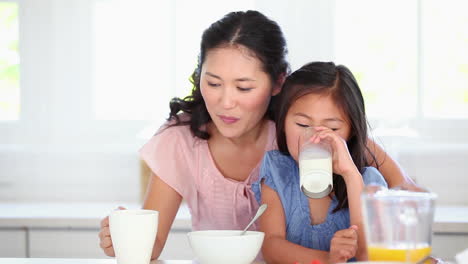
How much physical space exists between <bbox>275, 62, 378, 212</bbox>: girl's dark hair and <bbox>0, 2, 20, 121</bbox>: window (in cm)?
203

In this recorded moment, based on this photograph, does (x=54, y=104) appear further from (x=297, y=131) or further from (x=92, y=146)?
(x=297, y=131)

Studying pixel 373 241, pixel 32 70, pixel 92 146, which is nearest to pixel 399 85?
pixel 92 146

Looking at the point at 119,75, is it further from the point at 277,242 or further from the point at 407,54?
the point at 277,242

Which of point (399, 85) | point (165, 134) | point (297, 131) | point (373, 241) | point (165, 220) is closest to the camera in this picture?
point (373, 241)

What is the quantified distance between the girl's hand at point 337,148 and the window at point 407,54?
1728 millimetres

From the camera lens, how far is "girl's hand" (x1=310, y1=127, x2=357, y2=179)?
1.51 meters

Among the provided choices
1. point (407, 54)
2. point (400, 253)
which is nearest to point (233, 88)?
point (400, 253)

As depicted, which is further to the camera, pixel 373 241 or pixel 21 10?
pixel 21 10

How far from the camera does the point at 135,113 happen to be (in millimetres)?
3416

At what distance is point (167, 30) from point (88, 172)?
0.76 meters

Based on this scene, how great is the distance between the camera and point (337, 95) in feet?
5.55

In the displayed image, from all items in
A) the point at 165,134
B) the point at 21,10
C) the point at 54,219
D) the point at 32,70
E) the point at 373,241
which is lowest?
the point at 54,219

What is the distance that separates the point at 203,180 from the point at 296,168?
286 mm

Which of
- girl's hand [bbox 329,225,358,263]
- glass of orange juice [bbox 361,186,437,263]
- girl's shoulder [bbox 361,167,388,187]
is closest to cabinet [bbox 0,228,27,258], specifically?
girl's shoulder [bbox 361,167,388,187]
